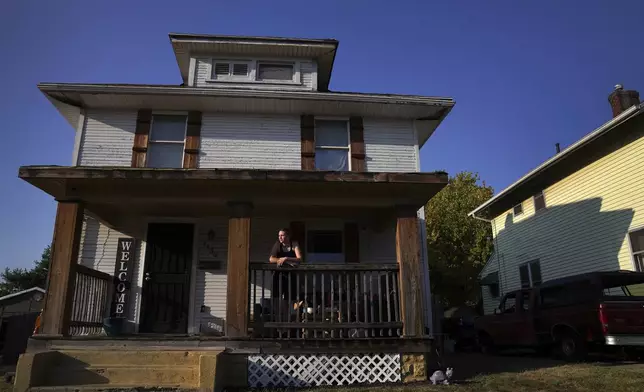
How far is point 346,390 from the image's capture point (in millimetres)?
6449

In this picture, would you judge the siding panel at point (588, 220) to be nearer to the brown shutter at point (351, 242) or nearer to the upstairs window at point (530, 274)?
the upstairs window at point (530, 274)

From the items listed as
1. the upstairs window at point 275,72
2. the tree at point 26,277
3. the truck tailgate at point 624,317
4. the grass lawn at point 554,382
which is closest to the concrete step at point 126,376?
the grass lawn at point 554,382

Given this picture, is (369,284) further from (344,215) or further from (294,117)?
(294,117)

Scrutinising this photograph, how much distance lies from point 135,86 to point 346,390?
762 centimetres

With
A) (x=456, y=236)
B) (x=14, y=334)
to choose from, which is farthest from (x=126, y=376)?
(x=456, y=236)

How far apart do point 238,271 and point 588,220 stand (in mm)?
10696

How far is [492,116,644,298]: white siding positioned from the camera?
11.4 metres

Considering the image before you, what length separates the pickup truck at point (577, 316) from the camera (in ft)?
27.0

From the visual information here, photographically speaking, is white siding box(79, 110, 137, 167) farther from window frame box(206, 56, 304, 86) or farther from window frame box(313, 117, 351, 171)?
window frame box(313, 117, 351, 171)

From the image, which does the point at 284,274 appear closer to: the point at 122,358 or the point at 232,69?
the point at 122,358

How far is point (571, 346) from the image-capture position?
Result: 30.6 ft

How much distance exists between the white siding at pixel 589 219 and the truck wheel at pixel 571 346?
3306mm

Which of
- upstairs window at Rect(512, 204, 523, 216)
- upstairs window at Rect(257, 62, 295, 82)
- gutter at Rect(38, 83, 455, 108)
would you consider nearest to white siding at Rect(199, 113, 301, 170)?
gutter at Rect(38, 83, 455, 108)

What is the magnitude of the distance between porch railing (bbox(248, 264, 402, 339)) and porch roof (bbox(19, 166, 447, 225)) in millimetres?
1225
